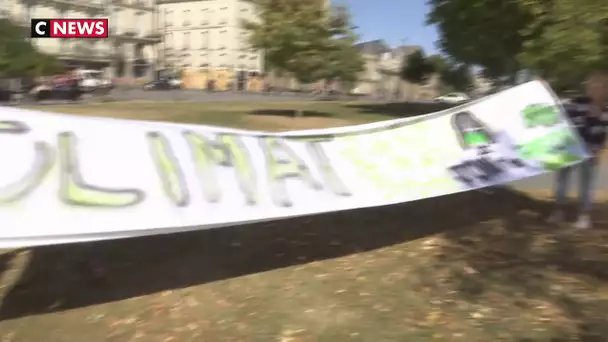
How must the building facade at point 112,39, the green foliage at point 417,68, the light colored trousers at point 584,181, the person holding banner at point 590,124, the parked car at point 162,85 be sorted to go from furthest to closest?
the parked car at point 162,85 → the building facade at point 112,39 → the green foliage at point 417,68 → the light colored trousers at point 584,181 → the person holding banner at point 590,124

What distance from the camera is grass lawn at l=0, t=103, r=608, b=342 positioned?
4.92 meters

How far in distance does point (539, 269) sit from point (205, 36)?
283ft

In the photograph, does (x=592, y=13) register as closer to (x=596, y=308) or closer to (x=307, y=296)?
(x=596, y=308)

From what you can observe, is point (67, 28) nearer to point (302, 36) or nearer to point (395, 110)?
point (395, 110)

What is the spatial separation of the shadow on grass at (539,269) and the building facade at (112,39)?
53.1 meters

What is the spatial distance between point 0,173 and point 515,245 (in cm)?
441

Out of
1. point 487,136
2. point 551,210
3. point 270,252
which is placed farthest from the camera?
point 551,210

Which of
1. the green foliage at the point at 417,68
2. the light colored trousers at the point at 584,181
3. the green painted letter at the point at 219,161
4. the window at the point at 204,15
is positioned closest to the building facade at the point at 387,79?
the window at the point at 204,15

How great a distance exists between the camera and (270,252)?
636cm

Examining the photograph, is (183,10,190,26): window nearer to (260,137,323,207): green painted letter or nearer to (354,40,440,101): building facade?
(354,40,440,101): building facade

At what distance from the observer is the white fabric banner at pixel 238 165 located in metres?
4.74

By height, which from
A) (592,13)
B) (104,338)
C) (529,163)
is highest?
(592,13)

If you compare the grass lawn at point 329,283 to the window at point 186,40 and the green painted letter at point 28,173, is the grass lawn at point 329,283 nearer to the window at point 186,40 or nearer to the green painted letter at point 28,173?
the green painted letter at point 28,173

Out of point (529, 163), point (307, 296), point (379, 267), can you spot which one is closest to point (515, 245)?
point (529, 163)
